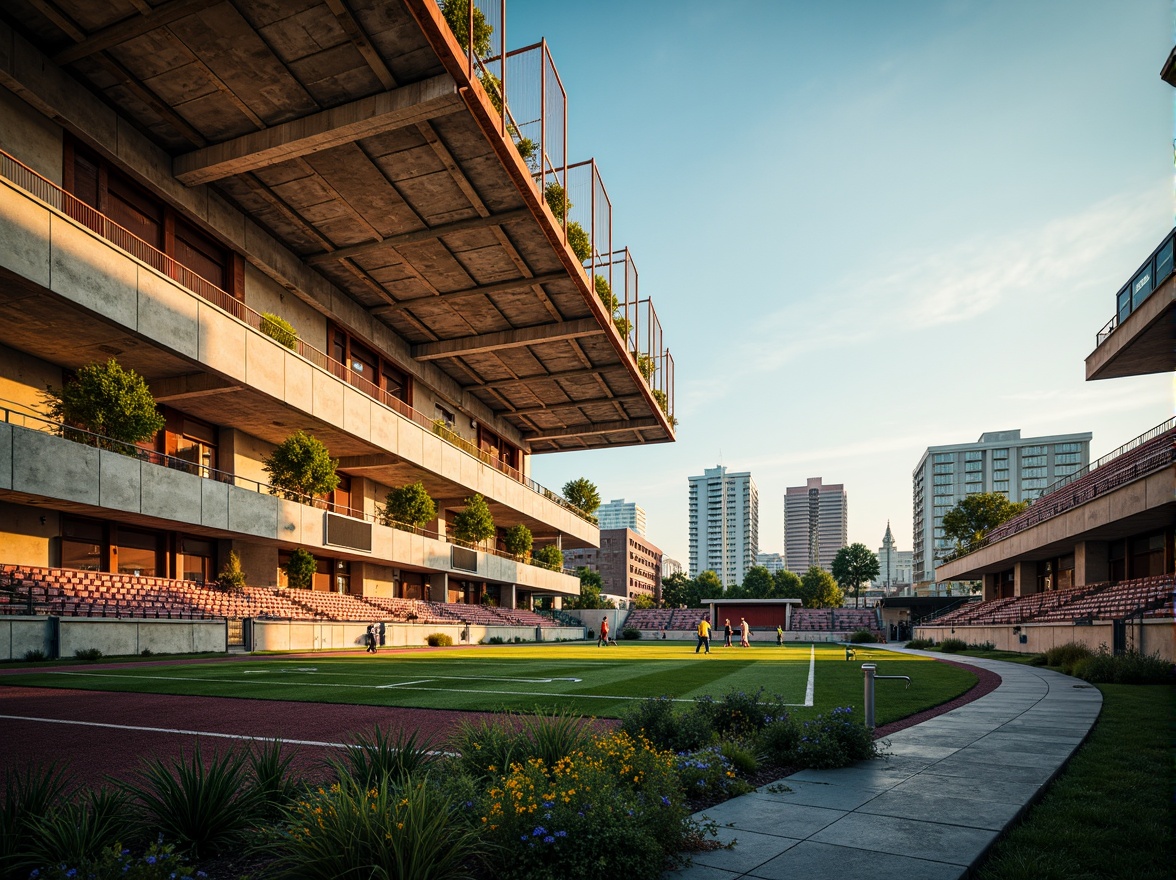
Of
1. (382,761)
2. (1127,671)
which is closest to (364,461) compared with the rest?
(1127,671)

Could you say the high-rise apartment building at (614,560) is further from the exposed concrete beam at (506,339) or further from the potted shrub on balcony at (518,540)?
the exposed concrete beam at (506,339)

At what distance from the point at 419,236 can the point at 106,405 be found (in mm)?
14572

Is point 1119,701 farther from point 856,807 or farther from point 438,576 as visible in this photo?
point 438,576

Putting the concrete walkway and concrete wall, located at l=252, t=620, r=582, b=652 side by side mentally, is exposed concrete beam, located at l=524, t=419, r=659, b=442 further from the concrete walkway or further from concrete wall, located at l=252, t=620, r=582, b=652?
the concrete walkway

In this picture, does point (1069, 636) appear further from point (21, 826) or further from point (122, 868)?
point (21, 826)

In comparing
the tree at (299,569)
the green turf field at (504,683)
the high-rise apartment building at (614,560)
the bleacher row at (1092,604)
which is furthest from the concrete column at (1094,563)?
the high-rise apartment building at (614,560)

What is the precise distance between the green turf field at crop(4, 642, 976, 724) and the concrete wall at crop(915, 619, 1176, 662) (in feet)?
18.7

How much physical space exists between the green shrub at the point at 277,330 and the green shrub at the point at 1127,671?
31103 mm

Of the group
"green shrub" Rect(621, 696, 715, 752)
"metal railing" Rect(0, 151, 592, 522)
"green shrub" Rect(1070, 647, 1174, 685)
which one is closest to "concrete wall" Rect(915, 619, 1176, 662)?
"green shrub" Rect(1070, 647, 1174, 685)

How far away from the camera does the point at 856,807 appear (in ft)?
19.1

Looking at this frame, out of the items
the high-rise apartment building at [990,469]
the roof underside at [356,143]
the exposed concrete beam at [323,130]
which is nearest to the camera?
the roof underside at [356,143]

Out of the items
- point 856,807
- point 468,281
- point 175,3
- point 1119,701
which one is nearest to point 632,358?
point 468,281

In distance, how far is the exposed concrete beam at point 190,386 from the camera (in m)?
29.6

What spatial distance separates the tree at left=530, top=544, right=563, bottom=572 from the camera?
69688mm
